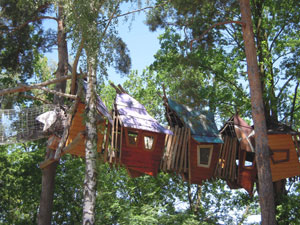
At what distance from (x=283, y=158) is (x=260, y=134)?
7.03 feet

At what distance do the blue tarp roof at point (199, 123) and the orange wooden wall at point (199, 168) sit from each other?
12.7 inches

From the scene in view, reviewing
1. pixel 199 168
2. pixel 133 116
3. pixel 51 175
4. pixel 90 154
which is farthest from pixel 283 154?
pixel 51 175

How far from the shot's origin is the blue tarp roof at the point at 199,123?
11.3 meters

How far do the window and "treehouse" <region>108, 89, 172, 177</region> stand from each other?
1145 millimetres

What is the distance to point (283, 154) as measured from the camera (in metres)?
11.9

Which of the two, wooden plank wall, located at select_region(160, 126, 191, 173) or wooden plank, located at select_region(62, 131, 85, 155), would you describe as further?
wooden plank wall, located at select_region(160, 126, 191, 173)

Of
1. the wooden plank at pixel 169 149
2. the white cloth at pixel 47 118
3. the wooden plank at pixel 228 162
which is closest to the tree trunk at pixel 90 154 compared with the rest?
the white cloth at pixel 47 118

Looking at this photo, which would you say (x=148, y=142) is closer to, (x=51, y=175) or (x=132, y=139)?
(x=132, y=139)

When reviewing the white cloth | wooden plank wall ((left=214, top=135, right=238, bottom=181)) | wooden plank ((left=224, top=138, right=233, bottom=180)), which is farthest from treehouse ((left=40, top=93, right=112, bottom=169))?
wooden plank ((left=224, top=138, right=233, bottom=180))

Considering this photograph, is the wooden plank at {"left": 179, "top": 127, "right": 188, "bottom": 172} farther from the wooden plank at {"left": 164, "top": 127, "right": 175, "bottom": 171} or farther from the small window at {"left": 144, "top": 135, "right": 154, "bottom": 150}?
the small window at {"left": 144, "top": 135, "right": 154, "bottom": 150}

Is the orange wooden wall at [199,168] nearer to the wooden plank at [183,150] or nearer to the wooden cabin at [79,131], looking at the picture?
the wooden plank at [183,150]

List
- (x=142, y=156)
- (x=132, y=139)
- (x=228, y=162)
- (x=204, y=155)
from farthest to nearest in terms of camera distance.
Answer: (x=228, y=162), (x=204, y=155), (x=132, y=139), (x=142, y=156)

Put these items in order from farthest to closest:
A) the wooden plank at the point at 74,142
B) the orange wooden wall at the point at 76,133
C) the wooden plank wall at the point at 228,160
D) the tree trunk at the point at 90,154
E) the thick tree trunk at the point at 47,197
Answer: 1. the thick tree trunk at the point at 47,197
2. the wooden plank wall at the point at 228,160
3. the orange wooden wall at the point at 76,133
4. the wooden plank at the point at 74,142
5. the tree trunk at the point at 90,154

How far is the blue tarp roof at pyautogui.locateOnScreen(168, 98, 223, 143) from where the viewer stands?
11.3m
